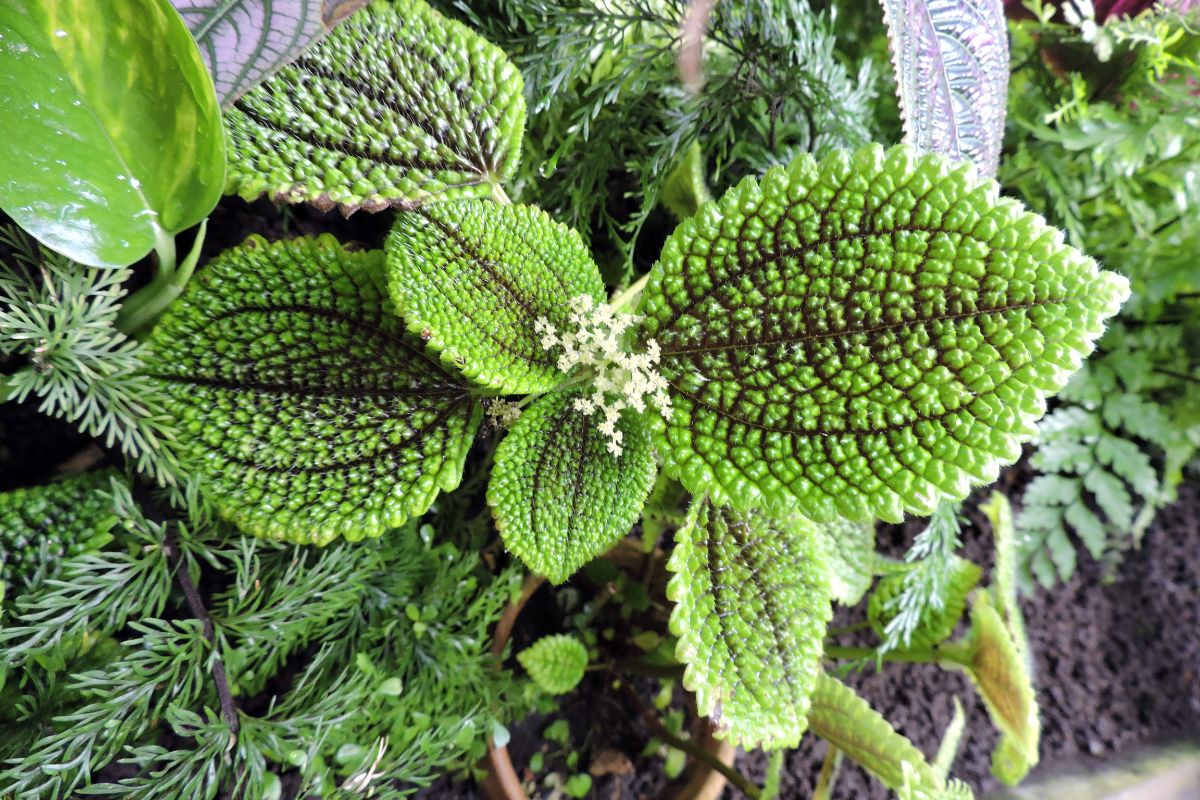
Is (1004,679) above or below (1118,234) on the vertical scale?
below

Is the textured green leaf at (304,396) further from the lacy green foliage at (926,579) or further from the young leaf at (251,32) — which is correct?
the lacy green foliage at (926,579)

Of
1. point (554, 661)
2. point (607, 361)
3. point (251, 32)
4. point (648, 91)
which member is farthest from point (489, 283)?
point (554, 661)

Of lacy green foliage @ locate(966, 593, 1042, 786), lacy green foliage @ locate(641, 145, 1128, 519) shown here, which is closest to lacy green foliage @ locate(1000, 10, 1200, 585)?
lacy green foliage @ locate(966, 593, 1042, 786)

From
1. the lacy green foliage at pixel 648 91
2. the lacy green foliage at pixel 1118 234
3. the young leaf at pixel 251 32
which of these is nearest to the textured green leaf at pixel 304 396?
the young leaf at pixel 251 32

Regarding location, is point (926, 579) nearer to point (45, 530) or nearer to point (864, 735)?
point (864, 735)

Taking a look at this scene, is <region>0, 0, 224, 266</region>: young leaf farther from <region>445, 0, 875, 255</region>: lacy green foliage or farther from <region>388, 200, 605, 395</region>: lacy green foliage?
<region>445, 0, 875, 255</region>: lacy green foliage

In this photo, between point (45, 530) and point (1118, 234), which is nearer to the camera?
point (45, 530)
